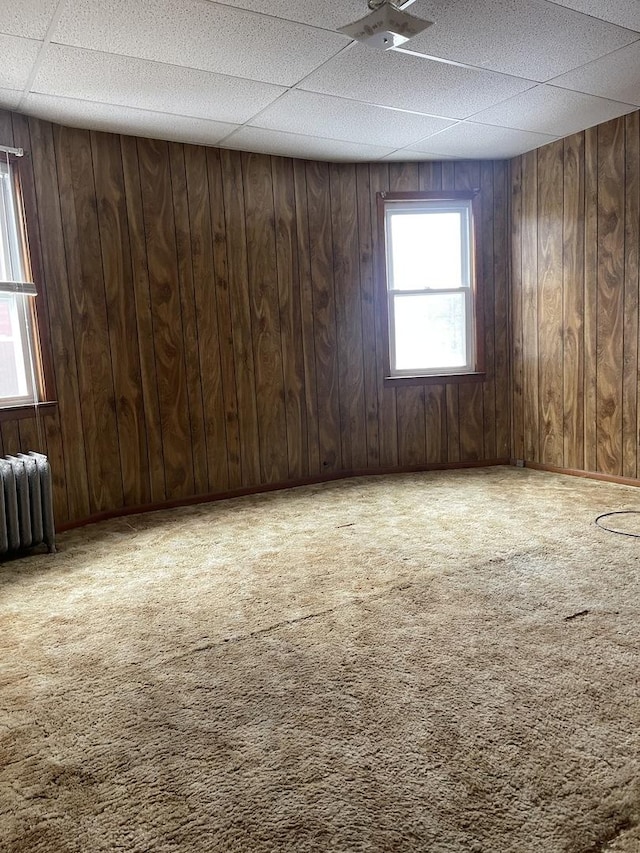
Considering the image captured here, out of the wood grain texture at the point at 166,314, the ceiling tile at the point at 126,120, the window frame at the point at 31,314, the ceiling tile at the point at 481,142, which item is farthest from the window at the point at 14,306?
the ceiling tile at the point at 481,142

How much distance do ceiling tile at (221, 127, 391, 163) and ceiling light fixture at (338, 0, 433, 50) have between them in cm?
149

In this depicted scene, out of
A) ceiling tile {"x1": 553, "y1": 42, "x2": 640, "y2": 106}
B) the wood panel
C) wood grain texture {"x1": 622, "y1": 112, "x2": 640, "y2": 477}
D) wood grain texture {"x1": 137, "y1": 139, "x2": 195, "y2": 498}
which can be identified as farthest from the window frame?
wood grain texture {"x1": 622, "y1": 112, "x2": 640, "y2": 477}

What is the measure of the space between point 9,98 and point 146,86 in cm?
74

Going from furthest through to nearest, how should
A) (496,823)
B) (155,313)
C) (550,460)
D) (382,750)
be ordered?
1. (550,460)
2. (155,313)
3. (382,750)
4. (496,823)

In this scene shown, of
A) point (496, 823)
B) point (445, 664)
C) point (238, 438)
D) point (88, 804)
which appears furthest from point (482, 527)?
point (88, 804)

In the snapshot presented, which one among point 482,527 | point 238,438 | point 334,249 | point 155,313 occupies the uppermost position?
point 334,249

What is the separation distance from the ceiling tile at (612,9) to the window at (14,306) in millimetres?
2898

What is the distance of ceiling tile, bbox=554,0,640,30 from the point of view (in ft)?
8.59

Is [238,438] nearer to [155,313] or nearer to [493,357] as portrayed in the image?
[155,313]

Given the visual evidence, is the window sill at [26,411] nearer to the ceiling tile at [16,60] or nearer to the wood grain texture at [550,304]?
the ceiling tile at [16,60]

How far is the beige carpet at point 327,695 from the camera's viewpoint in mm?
1369

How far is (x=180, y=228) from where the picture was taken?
4250 mm

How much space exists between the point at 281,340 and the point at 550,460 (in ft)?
7.38

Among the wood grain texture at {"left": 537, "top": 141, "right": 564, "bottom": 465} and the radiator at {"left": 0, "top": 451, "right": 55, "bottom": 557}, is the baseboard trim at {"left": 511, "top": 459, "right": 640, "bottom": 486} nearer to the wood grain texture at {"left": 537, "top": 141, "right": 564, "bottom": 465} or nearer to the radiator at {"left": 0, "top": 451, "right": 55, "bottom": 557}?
the wood grain texture at {"left": 537, "top": 141, "right": 564, "bottom": 465}
